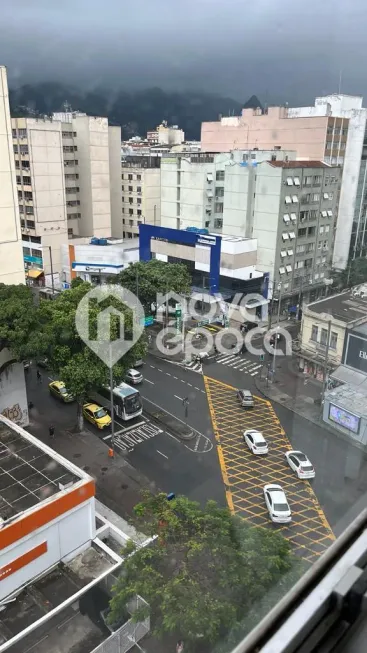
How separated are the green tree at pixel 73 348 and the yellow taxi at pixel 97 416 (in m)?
0.61

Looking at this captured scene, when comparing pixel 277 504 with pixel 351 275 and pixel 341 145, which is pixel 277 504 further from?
pixel 341 145

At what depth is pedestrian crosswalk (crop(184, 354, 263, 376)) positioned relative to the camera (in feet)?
25.4

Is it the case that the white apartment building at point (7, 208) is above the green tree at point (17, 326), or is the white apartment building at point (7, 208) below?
above

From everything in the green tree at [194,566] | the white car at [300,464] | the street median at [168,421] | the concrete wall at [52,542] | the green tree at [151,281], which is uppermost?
the green tree at [194,566]

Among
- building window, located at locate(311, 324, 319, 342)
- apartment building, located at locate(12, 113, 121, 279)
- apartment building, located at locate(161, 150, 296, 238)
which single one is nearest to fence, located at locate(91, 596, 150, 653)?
building window, located at locate(311, 324, 319, 342)

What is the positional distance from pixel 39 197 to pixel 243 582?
1222 centimetres

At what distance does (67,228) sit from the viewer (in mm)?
13617

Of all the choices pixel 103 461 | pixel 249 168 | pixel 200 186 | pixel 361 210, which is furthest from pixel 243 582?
pixel 361 210

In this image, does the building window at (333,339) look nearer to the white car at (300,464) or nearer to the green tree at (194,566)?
the white car at (300,464)

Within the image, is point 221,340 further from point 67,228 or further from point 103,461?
point 67,228

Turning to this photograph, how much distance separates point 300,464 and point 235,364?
3.27 m

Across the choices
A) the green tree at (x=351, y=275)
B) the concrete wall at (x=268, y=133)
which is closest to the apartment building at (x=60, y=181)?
→ the concrete wall at (x=268, y=133)

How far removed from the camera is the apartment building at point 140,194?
1441 centimetres

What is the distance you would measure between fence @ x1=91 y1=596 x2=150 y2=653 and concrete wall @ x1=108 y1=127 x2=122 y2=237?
1295 cm
